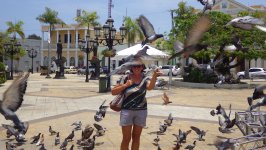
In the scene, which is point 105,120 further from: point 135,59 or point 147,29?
point 147,29

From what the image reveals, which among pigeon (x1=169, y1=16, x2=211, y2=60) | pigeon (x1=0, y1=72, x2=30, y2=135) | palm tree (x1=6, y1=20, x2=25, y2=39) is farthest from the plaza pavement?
palm tree (x1=6, y1=20, x2=25, y2=39)

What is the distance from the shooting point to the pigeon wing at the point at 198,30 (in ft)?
11.4

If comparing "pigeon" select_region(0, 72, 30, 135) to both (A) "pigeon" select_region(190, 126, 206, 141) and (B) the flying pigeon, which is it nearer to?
(B) the flying pigeon

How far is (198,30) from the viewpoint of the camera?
11.6 feet

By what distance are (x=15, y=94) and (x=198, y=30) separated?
1995 mm

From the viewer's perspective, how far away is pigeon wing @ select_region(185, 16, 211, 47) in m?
3.48

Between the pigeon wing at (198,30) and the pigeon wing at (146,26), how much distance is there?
0.63m

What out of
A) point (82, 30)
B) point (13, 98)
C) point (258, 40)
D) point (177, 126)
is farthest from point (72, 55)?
point (13, 98)

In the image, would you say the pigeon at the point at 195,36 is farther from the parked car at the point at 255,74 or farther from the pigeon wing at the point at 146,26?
the parked car at the point at 255,74

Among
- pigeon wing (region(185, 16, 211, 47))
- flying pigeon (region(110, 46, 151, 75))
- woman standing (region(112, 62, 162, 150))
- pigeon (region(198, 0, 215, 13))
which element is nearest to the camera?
pigeon wing (region(185, 16, 211, 47))

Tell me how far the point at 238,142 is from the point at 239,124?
2.21 metres

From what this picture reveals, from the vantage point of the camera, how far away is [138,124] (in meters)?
5.29

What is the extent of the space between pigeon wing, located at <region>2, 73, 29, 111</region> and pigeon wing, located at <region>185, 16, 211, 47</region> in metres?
1.77

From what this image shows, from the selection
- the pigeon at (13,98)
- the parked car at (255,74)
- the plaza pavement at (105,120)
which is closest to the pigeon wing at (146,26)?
the pigeon at (13,98)
